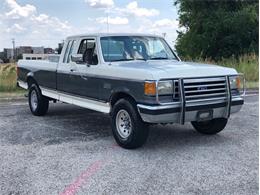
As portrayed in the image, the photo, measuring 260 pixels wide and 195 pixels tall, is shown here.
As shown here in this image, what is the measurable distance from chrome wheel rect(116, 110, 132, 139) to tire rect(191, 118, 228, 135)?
170 centimetres

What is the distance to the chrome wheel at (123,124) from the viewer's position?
22.6ft

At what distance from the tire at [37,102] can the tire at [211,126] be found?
386 cm

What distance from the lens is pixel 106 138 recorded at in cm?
773

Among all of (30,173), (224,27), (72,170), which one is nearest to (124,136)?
(72,170)

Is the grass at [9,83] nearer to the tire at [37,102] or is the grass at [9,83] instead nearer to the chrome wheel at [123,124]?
the tire at [37,102]

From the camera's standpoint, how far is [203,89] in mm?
6727

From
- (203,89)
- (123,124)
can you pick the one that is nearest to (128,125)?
(123,124)

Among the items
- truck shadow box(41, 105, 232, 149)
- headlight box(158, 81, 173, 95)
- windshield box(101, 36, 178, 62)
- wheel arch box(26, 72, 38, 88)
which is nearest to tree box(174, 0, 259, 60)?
wheel arch box(26, 72, 38, 88)

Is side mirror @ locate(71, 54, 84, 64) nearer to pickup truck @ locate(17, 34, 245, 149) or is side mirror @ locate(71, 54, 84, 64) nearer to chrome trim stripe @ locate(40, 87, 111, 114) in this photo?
pickup truck @ locate(17, 34, 245, 149)

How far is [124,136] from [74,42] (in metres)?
2.83

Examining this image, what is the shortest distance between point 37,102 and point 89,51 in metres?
2.68

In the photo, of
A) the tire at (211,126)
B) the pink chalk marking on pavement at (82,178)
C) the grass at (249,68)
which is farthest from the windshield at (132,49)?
the grass at (249,68)

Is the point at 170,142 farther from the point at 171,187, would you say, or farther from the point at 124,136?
the point at 171,187

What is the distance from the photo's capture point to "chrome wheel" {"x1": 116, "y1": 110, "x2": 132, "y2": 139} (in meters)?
6.88
